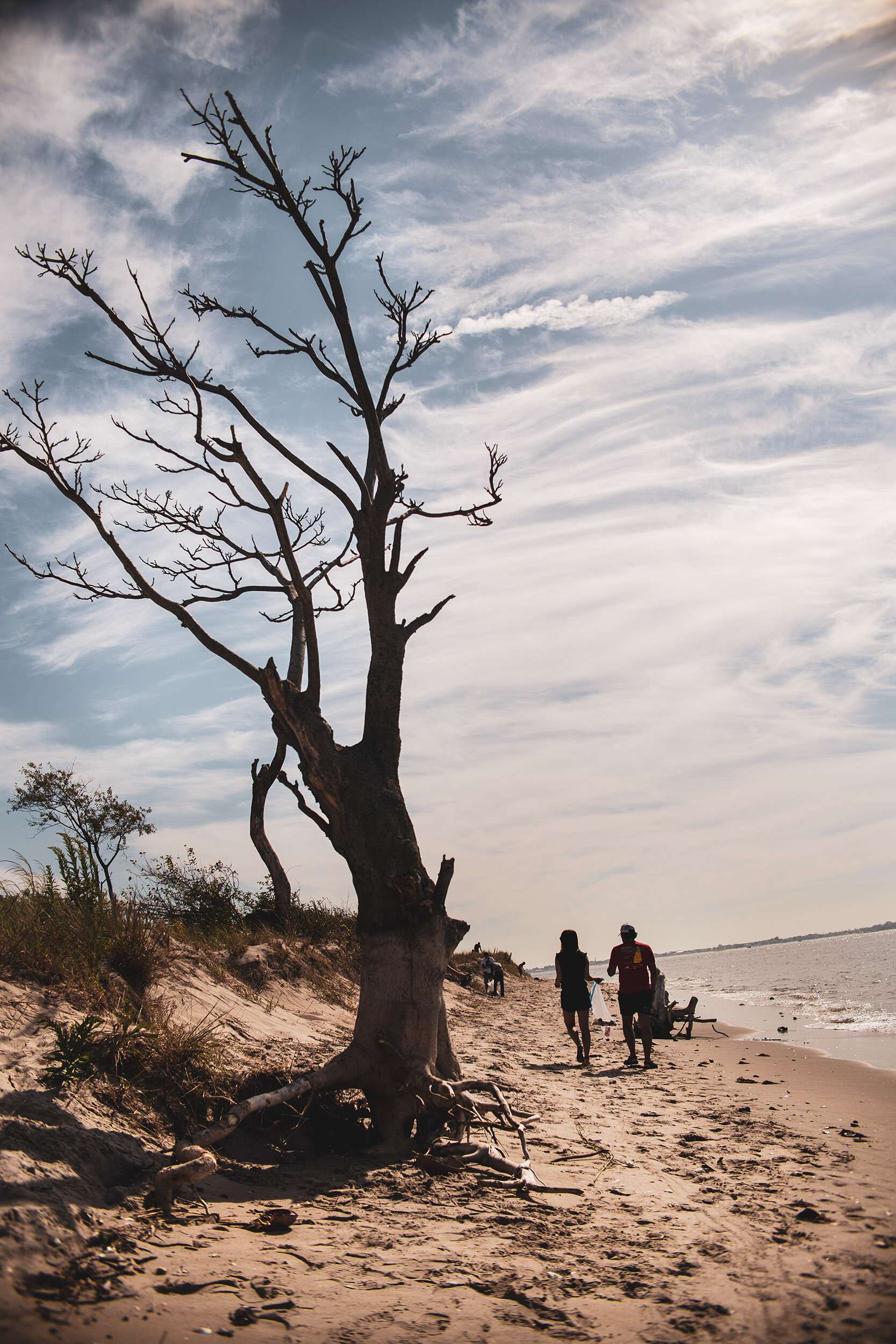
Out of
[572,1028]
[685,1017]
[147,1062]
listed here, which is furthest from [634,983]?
[147,1062]

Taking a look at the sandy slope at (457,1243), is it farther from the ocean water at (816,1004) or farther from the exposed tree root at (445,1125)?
the ocean water at (816,1004)

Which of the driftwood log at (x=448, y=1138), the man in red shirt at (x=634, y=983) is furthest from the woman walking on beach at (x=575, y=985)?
the driftwood log at (x=448, y=1138)

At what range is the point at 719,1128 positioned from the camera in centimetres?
667

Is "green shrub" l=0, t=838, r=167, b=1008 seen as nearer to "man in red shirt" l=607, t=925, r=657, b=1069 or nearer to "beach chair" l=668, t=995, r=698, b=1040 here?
"man in red shirt" l=607, t=925, r=657, b=1069

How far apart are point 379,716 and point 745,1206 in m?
4.34

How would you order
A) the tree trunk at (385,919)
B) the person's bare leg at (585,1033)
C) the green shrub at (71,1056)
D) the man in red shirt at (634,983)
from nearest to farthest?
1. the green shrub at (71,1056)
2. the tree trunk at (385,919)
3. the man in red shirt at (634,983)
4. the person's bare leg at (585,1033)

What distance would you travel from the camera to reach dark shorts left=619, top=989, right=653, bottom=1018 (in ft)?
34.2

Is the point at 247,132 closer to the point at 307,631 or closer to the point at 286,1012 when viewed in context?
the point at 307,631

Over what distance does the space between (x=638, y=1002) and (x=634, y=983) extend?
0.93ft

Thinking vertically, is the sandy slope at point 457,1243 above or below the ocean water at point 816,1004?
above

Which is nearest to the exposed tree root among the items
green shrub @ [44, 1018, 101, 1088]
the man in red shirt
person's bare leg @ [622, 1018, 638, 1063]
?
green shrub @ [44, 1018, 101, 1088]

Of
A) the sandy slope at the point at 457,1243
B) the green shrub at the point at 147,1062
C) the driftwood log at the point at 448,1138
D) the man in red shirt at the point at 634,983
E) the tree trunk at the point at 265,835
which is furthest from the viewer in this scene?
the tree trunk at the point at 265,835

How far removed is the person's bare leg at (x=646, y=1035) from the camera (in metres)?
10.4

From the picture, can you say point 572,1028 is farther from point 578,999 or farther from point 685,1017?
point 685,1017
